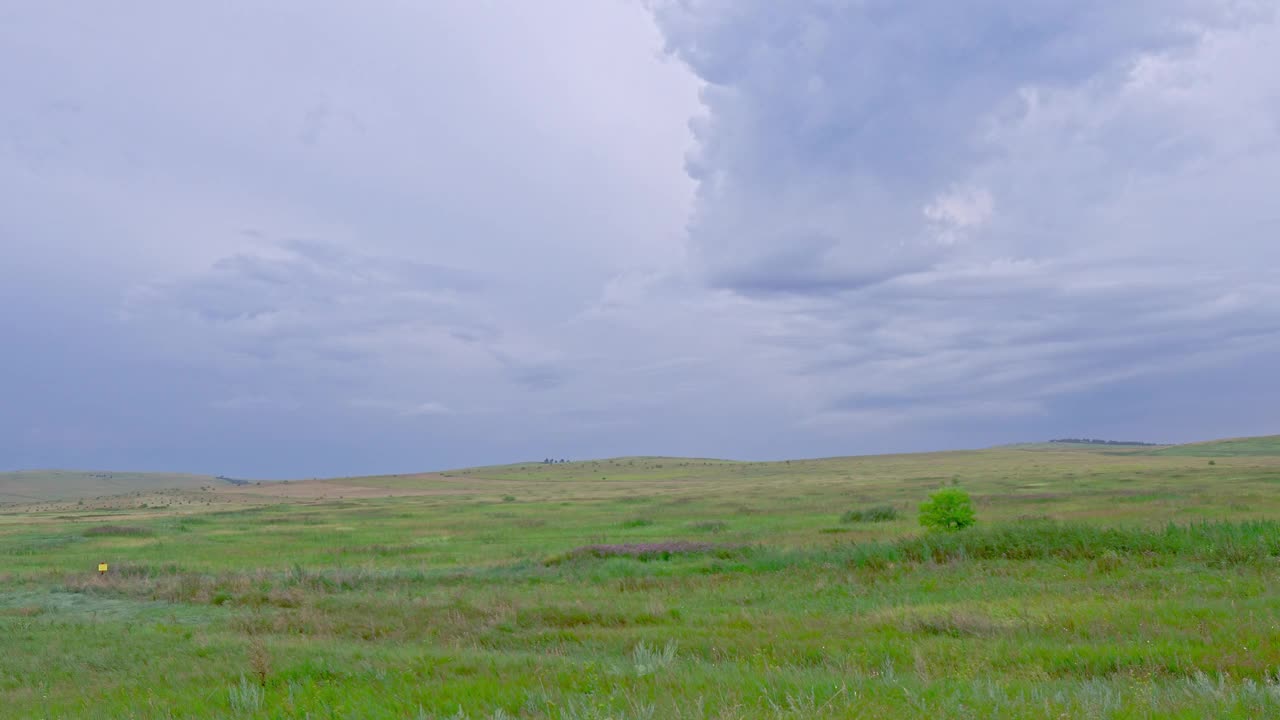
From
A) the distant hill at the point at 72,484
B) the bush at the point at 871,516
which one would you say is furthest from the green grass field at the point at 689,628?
the distant hill at the point at 72,484

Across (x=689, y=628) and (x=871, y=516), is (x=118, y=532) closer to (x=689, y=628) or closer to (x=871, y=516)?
(x=871, y=516)

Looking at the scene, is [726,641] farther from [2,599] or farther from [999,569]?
[2,599]

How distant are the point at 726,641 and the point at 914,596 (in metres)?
6.06

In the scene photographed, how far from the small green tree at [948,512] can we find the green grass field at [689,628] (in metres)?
1.91

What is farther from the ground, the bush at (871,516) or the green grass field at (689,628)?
the green grass field at (689,628)

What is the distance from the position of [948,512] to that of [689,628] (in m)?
16.9

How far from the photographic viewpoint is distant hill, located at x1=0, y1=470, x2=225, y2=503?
465 feet

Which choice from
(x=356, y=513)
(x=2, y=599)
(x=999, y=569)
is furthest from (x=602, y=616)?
(x=356, y=513)

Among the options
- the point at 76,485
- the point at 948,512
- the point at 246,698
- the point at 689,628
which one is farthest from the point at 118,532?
the point at 76,485

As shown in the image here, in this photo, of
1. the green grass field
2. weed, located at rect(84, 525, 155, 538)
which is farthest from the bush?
weed, located at rect(84, 525, 155, 538)

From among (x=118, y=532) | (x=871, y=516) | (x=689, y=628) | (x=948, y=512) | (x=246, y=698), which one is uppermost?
(x=948, y=512)

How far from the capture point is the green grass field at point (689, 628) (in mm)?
7445

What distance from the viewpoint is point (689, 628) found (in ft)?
41.4

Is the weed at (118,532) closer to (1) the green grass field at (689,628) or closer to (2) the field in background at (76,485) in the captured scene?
(1) the green grass field at (689,628)
